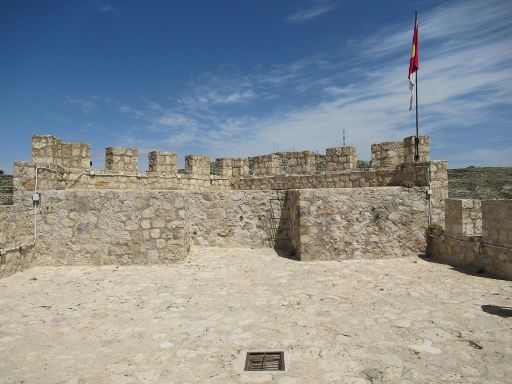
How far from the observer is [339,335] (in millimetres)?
4223

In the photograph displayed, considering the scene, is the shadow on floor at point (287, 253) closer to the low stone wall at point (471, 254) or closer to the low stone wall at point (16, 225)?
the low stone wall at point (471, 254)

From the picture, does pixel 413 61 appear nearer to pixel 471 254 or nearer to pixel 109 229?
pixel 471 254

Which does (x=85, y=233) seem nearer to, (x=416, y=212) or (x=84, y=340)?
(x=84, y=340)

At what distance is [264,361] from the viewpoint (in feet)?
11.9

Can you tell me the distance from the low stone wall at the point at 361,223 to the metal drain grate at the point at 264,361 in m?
→ 4.94

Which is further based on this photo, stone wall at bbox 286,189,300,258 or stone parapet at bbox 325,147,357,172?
stone parapet at bbox 325,147,357,172

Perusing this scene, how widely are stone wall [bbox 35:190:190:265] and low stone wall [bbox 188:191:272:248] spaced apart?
181cm

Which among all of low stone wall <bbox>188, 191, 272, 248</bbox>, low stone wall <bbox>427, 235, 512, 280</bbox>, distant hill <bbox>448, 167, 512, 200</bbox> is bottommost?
low stone wall <bbox>427, 235, 512, 280</bbox>

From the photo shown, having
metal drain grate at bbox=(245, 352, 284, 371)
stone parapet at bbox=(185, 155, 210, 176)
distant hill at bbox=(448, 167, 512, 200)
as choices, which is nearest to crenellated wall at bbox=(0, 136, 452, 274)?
stone parapet at bbox=(185, 155, 210, 176)

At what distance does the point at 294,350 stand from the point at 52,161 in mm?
9005

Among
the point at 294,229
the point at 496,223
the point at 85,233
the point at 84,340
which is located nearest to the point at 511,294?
the point at 496,223

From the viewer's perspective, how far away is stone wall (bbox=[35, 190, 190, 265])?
800 cm

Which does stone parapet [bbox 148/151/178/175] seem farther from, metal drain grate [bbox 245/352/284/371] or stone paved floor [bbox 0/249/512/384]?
metal drain grate [bbox 245/352/284/371]

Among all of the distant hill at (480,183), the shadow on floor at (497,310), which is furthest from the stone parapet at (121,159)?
the distant hill at (480,183)
